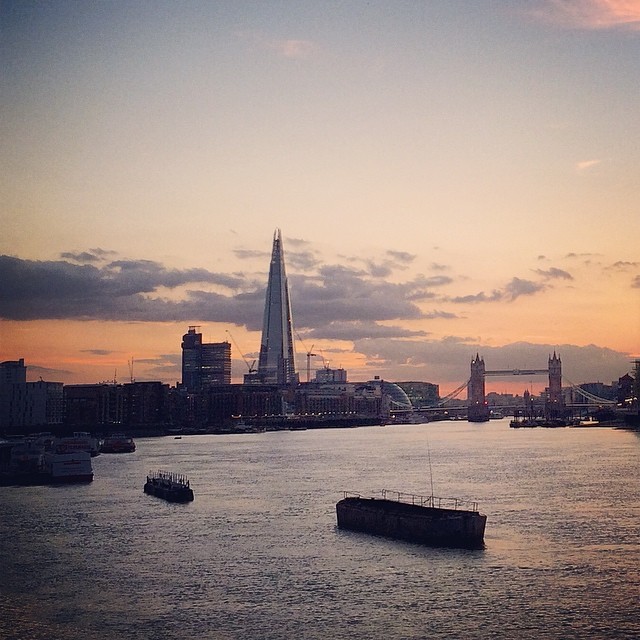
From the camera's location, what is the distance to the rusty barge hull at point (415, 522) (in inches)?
1893

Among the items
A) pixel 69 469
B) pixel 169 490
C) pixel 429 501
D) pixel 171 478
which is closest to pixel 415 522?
pixel 429 501

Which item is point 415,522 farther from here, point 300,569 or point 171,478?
point 171,478

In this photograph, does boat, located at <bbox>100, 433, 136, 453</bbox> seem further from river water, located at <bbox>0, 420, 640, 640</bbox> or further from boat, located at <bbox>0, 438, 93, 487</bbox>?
river water, located at <bbox>0, 420, 640, 640</bbox>

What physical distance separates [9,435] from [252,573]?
164 metres

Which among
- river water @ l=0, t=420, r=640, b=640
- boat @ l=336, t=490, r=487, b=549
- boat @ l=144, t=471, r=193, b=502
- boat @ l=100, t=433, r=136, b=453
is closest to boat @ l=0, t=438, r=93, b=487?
river water @ l=0, t=420, r=640, b=640

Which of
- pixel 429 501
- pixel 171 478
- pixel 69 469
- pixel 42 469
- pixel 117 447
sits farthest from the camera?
pixel 117 447

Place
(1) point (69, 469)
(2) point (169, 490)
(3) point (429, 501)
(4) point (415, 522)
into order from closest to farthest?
(4) point (415, 522), (3) point (429, 501), (2) point (169, 490), (1) point (69, 469)

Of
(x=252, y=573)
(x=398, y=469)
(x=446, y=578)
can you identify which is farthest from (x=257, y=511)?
(x=398, y=469)

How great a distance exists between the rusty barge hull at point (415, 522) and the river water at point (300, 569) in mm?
1076

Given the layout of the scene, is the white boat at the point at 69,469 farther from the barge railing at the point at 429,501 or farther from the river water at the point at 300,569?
the barge railing at the point at 429,501

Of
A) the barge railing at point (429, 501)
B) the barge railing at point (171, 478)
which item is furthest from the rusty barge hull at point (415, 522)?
the barge railing at point (171, 478)

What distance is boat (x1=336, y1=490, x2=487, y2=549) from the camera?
158ft

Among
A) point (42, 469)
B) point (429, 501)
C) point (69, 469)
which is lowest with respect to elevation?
point (429, 501)

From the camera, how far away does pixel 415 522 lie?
5044 centimetres
